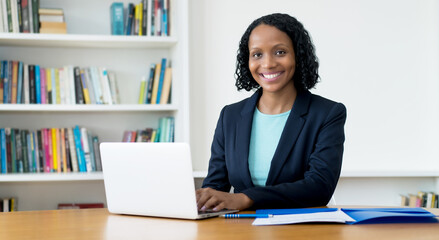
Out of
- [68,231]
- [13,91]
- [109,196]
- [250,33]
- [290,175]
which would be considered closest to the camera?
[68,231]

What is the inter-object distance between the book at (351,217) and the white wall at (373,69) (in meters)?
2.14

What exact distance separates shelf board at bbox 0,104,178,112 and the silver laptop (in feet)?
5.86

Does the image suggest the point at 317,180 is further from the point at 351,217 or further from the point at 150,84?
the point at 150,84

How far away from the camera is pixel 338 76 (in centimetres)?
370

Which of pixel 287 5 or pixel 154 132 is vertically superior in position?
pixel 287 5

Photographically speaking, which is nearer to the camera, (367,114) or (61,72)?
(61,72)

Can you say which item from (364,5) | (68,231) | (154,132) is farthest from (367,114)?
(68,231)

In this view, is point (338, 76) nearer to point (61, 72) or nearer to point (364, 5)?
point (364, 5)

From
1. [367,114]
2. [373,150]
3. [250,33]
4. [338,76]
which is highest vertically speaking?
[250,33]

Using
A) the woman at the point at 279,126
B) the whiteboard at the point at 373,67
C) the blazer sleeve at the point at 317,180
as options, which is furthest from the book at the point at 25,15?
the blazer sleeve at the point at 317,180

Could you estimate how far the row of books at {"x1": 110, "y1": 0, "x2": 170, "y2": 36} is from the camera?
3.47 m

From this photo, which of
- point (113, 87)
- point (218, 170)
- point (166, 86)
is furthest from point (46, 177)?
point (218, 170)

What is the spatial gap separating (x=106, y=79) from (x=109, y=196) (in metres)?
1.93

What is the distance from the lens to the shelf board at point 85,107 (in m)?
3.29
